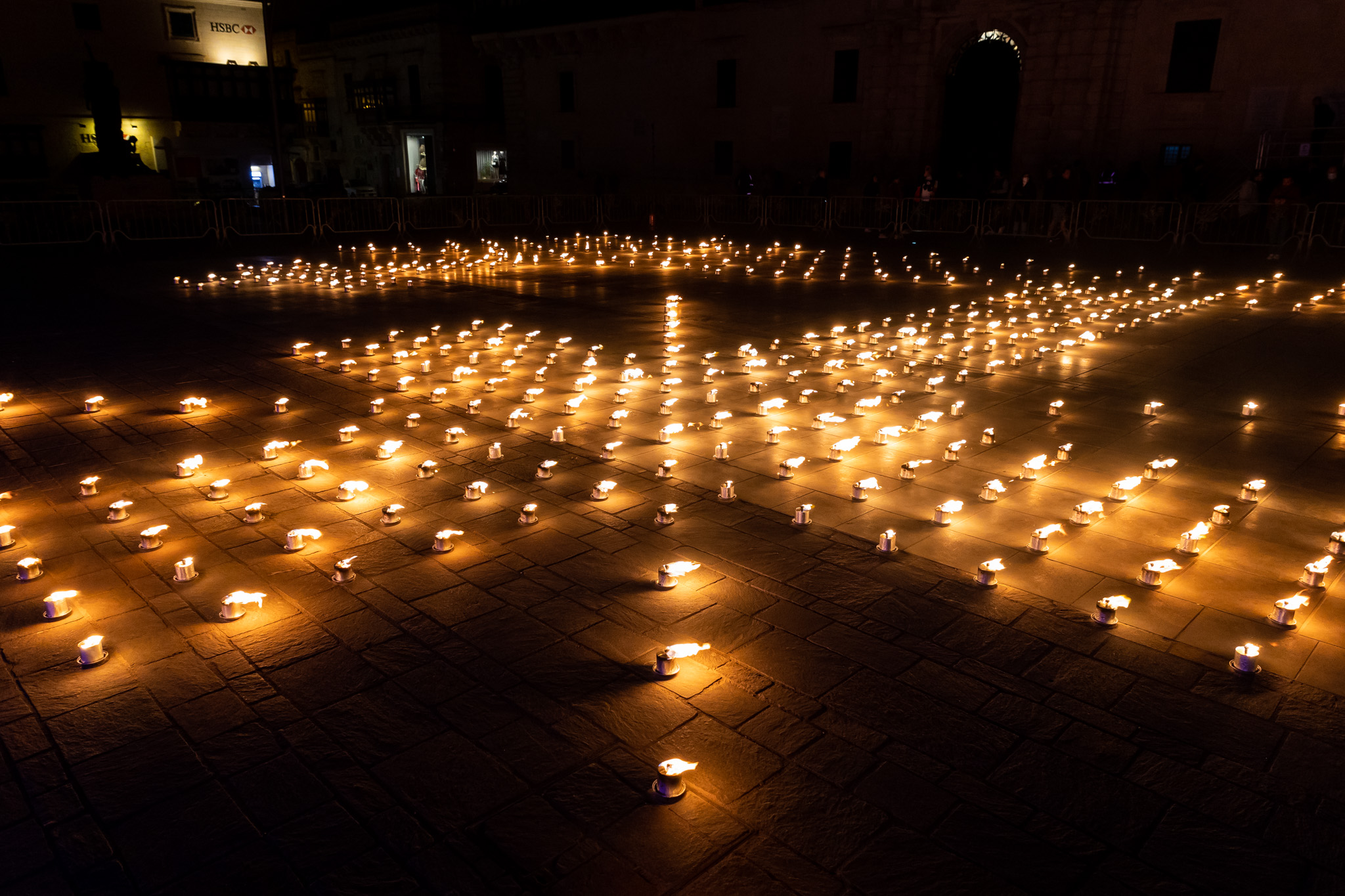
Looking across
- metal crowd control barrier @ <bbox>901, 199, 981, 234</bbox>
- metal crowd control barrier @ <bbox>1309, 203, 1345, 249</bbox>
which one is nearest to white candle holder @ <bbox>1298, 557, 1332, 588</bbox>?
metal crowd control barrier @ <bbox>1309, 203, 1345, 249</bbox>

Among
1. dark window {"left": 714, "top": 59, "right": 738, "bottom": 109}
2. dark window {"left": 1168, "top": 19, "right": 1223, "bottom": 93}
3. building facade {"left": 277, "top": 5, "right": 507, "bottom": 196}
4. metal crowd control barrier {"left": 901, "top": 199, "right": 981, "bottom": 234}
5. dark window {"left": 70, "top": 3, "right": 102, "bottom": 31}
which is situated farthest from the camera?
building facade {"left": 277, "top": 5, "right": 507, "bottom": 196}

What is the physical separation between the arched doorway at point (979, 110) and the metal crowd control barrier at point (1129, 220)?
19.7ft

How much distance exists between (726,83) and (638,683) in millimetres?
32607

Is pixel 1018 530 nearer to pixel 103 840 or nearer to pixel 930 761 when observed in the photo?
pixel 930 761

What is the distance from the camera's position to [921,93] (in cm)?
2744

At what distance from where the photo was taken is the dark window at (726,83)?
32312mm

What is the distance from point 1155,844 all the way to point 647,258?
18.9 meters

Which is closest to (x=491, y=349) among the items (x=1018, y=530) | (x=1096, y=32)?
(x=1018, y=530)

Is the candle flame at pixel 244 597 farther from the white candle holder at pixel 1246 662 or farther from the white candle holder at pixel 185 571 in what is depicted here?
the white candle holder at pixel 1246 662

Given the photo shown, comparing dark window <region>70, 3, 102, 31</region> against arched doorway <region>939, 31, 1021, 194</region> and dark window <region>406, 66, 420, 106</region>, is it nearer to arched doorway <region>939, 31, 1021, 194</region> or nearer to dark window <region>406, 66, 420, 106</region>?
dark window <region>406, 66, 420, 106</region>

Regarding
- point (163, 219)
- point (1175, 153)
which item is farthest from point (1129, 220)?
point (163, 219)

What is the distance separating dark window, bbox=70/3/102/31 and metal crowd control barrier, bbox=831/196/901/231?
31.1 metres

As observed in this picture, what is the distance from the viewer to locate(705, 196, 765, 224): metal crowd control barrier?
87.2ft

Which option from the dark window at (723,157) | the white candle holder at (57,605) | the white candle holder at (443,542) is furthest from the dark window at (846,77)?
the white candle holder at (57,605)
